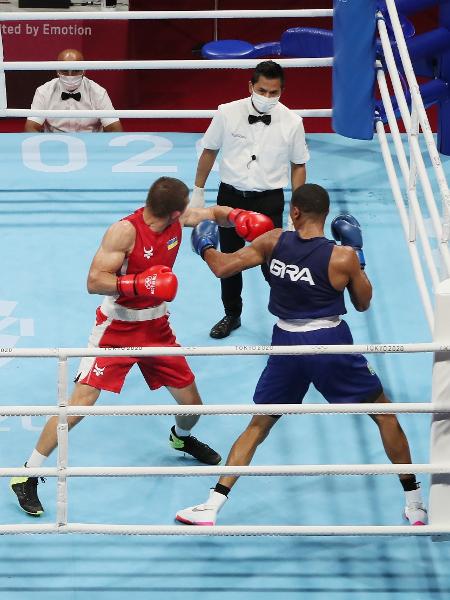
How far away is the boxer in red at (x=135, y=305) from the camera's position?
4684 millimetres

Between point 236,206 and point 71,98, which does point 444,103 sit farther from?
point 71,98

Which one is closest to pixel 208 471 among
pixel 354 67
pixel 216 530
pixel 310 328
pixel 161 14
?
pixel 216 530

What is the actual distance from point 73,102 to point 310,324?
3684mm

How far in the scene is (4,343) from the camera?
19.2 feet

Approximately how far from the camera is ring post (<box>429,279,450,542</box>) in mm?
4238

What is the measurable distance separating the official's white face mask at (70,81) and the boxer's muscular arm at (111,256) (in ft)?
10.5

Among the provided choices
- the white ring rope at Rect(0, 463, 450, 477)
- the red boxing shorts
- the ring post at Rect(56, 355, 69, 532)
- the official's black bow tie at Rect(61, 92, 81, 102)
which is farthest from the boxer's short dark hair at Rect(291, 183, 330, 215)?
the official's black bow tie at Rect(61, 92, 81, 102)

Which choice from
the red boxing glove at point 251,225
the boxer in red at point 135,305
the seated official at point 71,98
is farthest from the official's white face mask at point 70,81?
the boxer in red at point 135,305

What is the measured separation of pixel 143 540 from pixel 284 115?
Answer: 89.2 inches

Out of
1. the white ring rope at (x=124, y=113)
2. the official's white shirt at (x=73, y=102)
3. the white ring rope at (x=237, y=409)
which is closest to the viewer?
the white ring rope at (x=237, y=409)

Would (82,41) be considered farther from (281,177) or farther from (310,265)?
(310,265)

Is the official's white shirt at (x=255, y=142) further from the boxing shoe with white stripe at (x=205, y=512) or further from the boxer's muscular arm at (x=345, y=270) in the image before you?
the boxing shoe with white stripe at (x=205, y=512)

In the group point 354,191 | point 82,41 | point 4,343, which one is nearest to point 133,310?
point 4,343

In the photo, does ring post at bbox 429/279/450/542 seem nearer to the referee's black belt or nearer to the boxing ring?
the boxing ring
